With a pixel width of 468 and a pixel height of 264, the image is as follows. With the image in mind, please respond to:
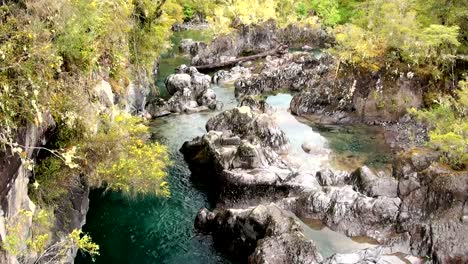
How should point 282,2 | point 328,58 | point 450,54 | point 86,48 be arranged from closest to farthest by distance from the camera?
point 86,48 → point 450,54 → point 328,58 → point 282,2

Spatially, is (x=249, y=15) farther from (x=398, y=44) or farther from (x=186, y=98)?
(x=398, y=44)

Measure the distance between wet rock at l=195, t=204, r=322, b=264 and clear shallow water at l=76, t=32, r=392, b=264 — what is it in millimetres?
650

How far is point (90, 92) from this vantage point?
1627 centimetres

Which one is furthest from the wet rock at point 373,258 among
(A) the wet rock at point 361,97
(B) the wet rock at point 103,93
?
(A) the wet rock at point 361,97

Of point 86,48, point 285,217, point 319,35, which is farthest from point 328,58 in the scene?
point 86,48

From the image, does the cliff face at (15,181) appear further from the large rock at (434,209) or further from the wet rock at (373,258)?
the large rock at (434,209)

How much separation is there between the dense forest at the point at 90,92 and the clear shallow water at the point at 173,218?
1.46 m

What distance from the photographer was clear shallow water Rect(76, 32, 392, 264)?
17906 mm

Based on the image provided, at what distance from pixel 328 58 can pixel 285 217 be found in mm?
29257

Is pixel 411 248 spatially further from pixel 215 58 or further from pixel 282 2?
pixel 282 2

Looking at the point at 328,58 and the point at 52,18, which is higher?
the point at 52,18

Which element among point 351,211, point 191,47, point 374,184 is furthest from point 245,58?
point 351,211

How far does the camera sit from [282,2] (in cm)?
6594

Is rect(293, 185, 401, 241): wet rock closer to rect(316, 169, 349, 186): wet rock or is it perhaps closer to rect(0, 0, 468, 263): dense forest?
rect(316, 169, 349, 186): wet rock
